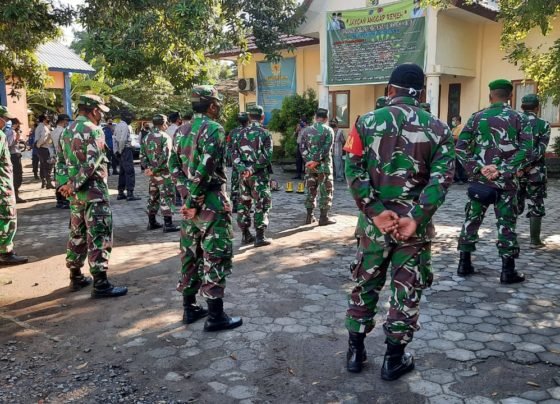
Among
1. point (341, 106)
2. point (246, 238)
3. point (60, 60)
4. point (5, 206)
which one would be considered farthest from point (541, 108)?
point (60, 60)

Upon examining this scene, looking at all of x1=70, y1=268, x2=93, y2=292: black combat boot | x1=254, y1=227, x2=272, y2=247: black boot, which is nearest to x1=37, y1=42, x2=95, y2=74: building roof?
x1=254, y1=227, x2=272, y2=247: black boot

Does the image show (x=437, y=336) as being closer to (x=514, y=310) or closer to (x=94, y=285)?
(x=514, y=310)

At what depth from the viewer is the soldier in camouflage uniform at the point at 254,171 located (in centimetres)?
697

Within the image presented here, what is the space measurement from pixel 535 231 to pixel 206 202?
465cm

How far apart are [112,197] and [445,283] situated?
867 cm

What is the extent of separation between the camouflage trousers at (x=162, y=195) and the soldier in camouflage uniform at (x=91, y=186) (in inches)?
114

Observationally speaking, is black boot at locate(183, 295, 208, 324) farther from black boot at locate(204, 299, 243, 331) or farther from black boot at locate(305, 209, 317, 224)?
black boot at locate(305, 209, 317, 224)

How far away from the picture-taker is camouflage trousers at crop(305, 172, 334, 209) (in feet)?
26.5

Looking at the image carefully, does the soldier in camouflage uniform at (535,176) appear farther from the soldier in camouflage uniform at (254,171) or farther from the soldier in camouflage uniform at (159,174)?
the soldier in camouflage uniform at (159,174)

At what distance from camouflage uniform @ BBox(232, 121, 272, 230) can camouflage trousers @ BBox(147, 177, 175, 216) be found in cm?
147

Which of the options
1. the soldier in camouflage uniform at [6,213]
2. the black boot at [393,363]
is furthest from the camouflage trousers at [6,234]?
the black boot at [393,363]

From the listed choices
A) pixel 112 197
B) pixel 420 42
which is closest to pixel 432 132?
pixel 112 197

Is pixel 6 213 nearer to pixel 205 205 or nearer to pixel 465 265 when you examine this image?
pixel 205 205

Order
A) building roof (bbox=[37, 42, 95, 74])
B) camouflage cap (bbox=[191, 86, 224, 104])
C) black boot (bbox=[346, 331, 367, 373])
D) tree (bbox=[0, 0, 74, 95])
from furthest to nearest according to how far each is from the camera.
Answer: building roof (bbox=[37, 42, 95, 74]) < tree (bbox=[0, 0, 74, 95]) < camouflage cap (bbox=[191, 86, 224, 104]) < black boot (bbox=[346, 331, 367, 373])
